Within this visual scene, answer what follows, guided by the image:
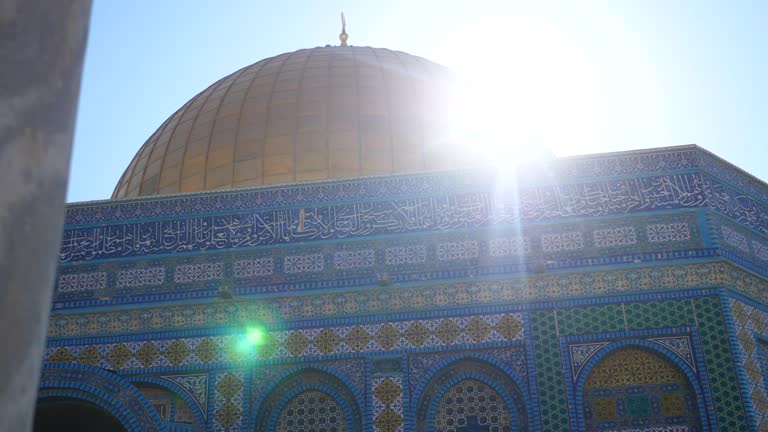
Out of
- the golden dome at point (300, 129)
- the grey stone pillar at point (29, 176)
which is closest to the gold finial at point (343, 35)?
the golden dome at point (300, 129)

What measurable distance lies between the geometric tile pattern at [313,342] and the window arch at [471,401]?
235 millimetres

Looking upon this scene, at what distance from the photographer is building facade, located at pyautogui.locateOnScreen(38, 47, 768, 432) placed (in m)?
6.41

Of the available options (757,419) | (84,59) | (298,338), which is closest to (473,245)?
(298,338)

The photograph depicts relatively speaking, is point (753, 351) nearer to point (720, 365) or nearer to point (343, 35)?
point (720, 365)

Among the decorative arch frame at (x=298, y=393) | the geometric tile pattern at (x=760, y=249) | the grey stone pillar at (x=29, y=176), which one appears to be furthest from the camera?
the geometric tile pattern at (x=760, y=249)

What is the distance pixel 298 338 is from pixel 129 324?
4.62 feet

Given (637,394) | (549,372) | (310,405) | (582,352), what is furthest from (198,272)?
(637,394)

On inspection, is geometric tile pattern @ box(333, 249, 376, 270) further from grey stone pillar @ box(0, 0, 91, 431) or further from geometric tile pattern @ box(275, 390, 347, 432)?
grey stone pillar @ box(0, 0, 91, 431)

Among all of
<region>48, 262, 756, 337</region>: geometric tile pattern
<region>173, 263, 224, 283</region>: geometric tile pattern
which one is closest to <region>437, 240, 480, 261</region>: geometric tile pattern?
<region>48, 262, 756, 337</region>: geometric tile pattern

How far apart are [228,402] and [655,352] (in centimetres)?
324

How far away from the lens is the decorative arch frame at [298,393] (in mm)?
6543

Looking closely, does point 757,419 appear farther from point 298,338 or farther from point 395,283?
point 298,338

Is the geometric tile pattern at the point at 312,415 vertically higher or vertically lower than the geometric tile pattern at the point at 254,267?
lower

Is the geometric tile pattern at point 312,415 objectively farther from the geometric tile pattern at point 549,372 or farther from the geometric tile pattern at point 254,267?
the geometric tile pattern at point 549,372
